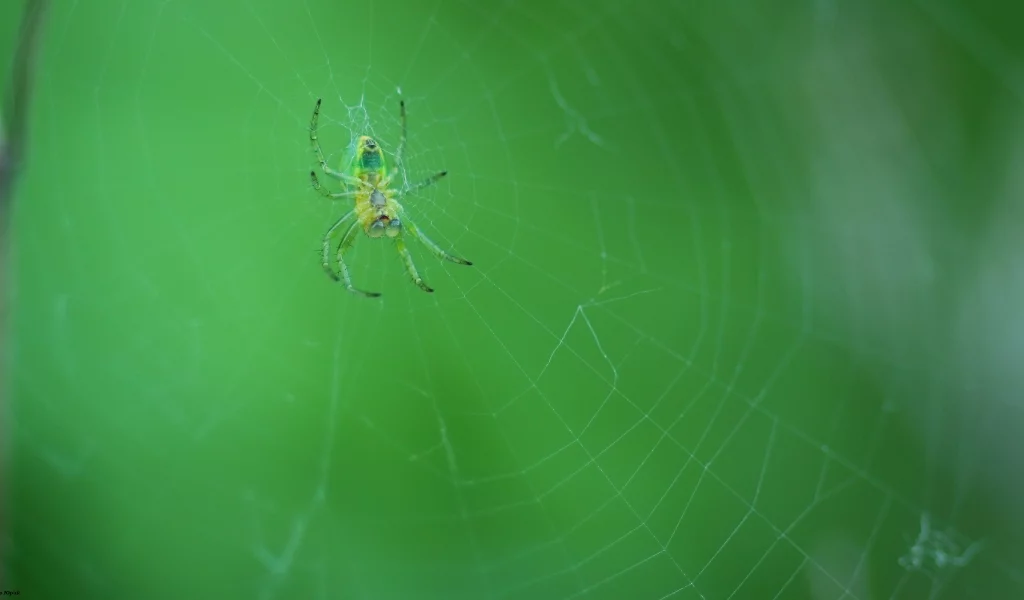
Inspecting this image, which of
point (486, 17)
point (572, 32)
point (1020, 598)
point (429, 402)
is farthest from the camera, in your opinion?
point (572, 32)

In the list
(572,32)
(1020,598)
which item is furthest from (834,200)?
(1020,598)

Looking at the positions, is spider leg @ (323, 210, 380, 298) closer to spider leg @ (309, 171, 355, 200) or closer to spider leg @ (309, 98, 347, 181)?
spider leg @ (309, 171, 355, 200)

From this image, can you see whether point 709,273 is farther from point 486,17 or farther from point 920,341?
point 486,17

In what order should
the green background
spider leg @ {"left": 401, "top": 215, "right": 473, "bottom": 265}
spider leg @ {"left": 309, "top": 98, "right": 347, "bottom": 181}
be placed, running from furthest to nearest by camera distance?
1. spider leg @ {"left": 401, "top": 215, "right": 473, "bottom": 265}
2. spider leg @ {"left": 309, "top": 98, "right": 347, "bottom": 181}
3. the green background

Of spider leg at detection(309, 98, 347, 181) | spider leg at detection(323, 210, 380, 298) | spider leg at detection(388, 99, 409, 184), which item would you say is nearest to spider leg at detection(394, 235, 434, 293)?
spider leg at detection(323, 210, 380, 298)

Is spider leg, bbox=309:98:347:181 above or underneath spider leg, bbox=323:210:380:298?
above

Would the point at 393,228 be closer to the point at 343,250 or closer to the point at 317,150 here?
the point at 343,250

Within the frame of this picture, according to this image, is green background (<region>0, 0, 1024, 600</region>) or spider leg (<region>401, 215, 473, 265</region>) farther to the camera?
spider leg (<region>401, 215, 473, 265</region>)
